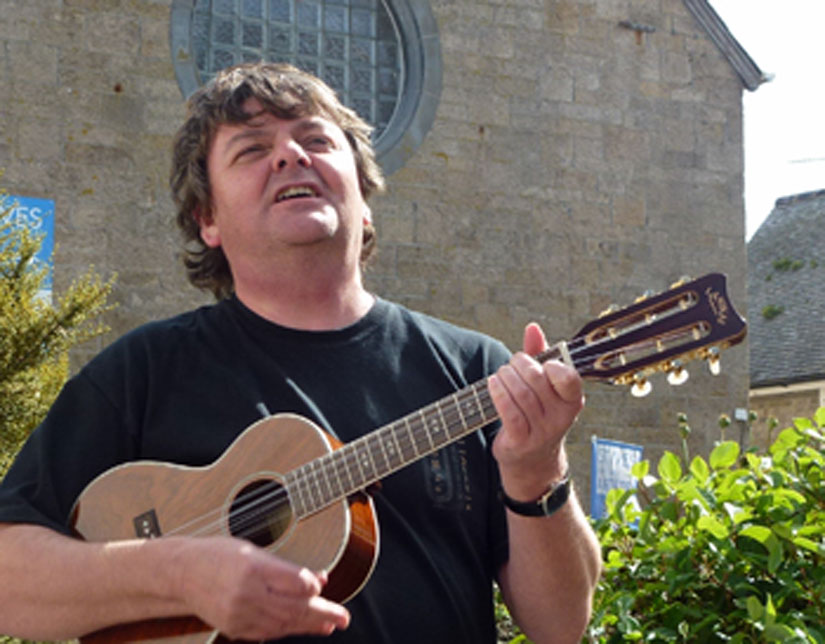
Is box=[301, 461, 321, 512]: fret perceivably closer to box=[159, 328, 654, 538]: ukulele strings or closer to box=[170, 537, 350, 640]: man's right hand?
box=[159, 328, 654, 538]: ukulele strings

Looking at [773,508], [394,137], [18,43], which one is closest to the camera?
[773,508]

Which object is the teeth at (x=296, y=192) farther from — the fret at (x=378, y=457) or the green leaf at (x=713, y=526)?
the green leaf at (x=713, y=526)

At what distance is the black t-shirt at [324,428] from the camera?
81.4 inches

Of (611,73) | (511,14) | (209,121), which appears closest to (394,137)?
(511,14)

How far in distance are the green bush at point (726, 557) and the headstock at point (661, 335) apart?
64 cm

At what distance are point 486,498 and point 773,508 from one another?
2.20ft

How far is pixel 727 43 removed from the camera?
488 inches

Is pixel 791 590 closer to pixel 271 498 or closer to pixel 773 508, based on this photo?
pixel 773 508

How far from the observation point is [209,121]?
8.11ft

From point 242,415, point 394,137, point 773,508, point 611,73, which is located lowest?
point 773,508

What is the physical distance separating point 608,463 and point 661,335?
30.8ft

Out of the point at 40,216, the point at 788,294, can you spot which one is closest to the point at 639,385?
the point at 40,216

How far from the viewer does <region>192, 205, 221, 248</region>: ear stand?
257 cm

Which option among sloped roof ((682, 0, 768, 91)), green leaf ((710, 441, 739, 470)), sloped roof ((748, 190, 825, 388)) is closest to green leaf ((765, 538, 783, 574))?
green leaf ((710, 441, 739, 470))
